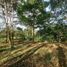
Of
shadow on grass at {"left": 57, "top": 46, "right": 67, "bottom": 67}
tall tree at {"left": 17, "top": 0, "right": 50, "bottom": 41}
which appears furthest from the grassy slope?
tall tree at {"left": 17, "top": 0, "right": 50, "bottom": 41}

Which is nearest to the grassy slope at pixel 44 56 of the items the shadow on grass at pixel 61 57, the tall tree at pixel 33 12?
the shadow on grass at pixel 61 57

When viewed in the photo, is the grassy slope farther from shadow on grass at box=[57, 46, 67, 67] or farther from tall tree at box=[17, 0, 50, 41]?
tall tree at box=[17, 0, 50, 41]

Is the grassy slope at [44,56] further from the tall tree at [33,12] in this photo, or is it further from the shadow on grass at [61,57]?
the tall tree at [33,12]

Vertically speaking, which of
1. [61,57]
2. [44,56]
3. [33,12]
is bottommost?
[61,57]

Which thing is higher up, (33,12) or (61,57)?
(33,12)

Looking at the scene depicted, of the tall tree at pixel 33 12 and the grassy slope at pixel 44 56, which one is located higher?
the tall tree at pixel 33 12

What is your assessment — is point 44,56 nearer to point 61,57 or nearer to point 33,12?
point 61,57

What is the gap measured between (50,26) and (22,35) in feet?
19.9

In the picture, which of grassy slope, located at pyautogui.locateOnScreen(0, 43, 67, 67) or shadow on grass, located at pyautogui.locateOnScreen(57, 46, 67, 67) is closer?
shadow on grass, located at pyautogui.locateOnScreen(57, 46, 67, 67)

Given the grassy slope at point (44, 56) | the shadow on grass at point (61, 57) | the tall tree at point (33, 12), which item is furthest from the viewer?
the tall tree at point (33, 12)

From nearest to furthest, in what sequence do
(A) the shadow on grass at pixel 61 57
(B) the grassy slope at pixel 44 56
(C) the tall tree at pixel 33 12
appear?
1. (A) the shadow on grass at pixel 61 57
2. (B) the grassy slope at pixel 44 56
3. (C) the tall tree at pixel 33 12

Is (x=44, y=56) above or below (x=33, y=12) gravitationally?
below

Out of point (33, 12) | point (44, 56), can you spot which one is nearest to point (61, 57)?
point (44, 56)

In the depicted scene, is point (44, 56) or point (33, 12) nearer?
point (44, 56)
